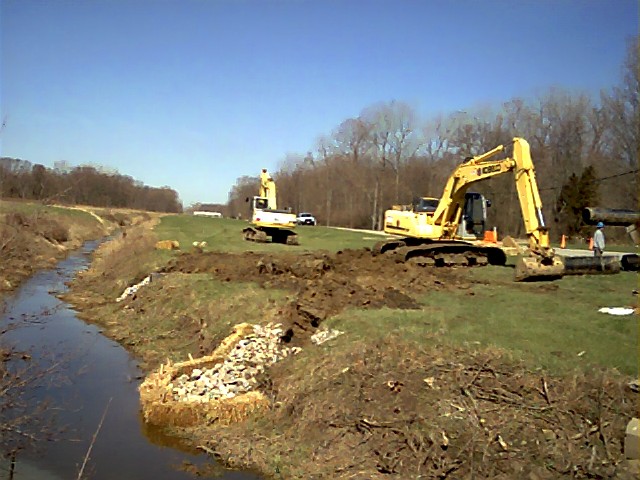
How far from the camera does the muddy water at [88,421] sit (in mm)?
8375

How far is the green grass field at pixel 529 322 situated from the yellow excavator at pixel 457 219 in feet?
9.49

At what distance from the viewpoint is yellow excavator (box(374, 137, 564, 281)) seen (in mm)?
18500

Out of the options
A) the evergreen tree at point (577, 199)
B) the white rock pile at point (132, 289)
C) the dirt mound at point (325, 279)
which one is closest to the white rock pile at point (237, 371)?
the dirt mound at point (325, 279)

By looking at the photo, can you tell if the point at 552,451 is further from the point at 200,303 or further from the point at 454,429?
the point at 200,303

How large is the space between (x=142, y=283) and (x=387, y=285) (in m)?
8.88

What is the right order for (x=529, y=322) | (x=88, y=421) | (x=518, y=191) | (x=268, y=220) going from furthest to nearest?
(x=268, y=220)
(x=518, y=191)
(x=529, y=322)
(x=88, y=421)

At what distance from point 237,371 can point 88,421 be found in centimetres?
257

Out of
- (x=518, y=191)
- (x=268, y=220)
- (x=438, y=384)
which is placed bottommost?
(x=438, y=384)

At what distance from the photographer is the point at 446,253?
2134 cm

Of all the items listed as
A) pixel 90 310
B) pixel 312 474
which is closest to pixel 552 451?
pixel 312 474

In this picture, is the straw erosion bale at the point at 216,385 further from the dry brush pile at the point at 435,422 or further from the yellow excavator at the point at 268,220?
the yellow excavator at the point at 268,220

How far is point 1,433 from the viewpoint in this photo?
685cm

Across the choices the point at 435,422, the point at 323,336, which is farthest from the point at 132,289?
the point at 435,422

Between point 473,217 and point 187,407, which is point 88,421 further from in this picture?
point 473,217
